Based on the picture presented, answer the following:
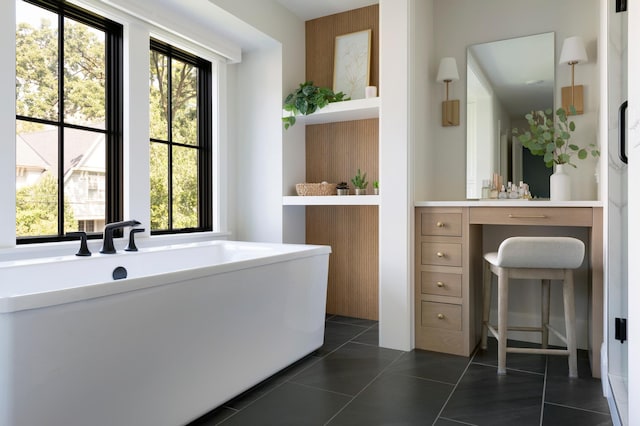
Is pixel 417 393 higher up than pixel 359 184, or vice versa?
pixel 359 184

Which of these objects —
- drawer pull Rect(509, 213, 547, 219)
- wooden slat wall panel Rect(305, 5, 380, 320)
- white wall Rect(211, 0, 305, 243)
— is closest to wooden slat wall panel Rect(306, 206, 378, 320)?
wooden slat wall panel Rect(305, 5, 380, 320)

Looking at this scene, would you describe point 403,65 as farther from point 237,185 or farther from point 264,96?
point 237,185

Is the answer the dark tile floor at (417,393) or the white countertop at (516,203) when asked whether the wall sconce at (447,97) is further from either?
the dark tile floor at (417,393)

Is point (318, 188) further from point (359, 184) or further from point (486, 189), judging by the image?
point (486, 189)

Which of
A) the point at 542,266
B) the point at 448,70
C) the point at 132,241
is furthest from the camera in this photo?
the point at 448,70

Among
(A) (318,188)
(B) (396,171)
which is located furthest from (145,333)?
(A) (318,188)

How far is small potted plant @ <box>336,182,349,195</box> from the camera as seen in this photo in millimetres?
3346

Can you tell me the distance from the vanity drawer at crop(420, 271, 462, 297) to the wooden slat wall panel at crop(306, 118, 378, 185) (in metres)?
0.96

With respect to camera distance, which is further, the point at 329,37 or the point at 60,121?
→ the point at 329,37

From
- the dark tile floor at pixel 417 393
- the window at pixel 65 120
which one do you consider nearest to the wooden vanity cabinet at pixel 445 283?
the dark tile floor at pixel 417 393

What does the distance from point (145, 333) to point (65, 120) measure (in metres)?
1.59

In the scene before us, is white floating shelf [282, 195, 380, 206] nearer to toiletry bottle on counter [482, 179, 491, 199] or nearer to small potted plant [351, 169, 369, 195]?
small potted plant [351, 169, 369, 195]

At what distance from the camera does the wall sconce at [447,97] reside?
3.09 meters

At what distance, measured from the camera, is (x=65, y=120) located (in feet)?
8.41
